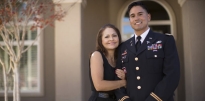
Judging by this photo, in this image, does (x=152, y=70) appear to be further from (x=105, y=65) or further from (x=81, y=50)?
(x=81, y=50)

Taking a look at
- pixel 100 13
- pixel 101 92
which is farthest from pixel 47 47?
pixel 101 92

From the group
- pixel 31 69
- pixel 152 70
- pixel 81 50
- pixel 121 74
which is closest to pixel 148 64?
pixel 152 70

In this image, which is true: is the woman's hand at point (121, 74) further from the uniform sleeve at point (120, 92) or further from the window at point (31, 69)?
the window at point (31, 69)

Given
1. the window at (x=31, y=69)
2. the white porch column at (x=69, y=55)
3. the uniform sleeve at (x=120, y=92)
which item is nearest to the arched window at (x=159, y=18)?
the white porch column at (x=69, y=55)

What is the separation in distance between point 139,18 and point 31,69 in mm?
Answer: 4674

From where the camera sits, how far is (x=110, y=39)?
2744mm

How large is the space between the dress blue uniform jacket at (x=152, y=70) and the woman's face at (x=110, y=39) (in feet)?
1.02

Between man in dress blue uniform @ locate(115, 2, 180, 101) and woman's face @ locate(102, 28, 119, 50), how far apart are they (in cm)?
29

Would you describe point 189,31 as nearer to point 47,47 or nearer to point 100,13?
point 100,13

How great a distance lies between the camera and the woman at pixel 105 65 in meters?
2.66

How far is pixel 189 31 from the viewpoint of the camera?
5.21m

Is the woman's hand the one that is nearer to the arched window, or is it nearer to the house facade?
the house facade

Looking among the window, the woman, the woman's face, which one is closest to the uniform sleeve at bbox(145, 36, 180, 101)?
the woman

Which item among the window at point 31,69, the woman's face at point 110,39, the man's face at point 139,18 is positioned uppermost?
the man's face at point 139,18
